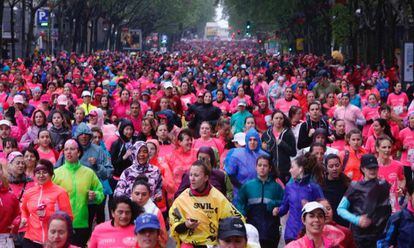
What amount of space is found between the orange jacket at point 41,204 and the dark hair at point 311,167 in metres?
2.02

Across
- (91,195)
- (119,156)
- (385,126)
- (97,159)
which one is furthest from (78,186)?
(385,126)

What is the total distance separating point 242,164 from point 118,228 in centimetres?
342

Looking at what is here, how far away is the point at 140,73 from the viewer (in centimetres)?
3450

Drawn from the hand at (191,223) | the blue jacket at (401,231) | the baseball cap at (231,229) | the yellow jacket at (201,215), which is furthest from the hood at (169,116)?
the baseball cap at (231,229)

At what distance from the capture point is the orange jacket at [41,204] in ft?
28.0

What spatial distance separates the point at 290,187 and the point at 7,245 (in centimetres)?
248

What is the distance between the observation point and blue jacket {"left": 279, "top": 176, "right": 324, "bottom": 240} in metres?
8.81

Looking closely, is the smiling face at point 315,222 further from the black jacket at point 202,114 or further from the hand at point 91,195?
the black jacket at point 202,114

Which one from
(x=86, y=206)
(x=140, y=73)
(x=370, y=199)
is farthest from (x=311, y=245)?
(x=140, y=73)

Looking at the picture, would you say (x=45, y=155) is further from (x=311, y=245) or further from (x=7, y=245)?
(x=311, y=245)

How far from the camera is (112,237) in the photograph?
7.11 meters

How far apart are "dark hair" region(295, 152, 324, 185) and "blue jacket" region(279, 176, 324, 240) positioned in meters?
0.08

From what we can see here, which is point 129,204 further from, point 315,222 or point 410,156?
point 410,156

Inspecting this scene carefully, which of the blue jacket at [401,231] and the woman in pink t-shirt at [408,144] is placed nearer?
the blue jacket at [401,231]
